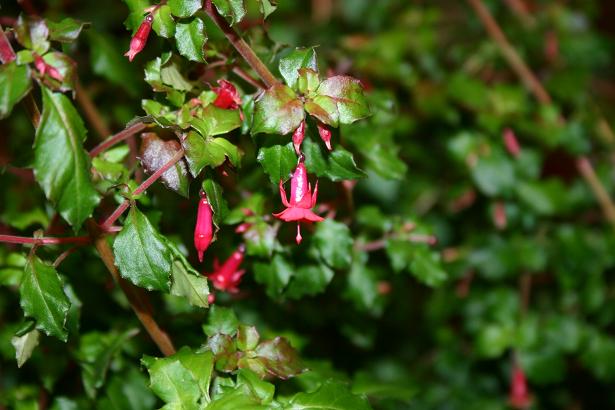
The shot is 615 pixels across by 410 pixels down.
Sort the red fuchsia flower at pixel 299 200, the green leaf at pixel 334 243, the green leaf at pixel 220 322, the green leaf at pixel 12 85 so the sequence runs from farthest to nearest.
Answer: the green leaf at pixel 334 243 → the green leaf at pixel 220 322 → the red fuchsia flower at pixel 299 200 → the green leaf at pixel 12 85

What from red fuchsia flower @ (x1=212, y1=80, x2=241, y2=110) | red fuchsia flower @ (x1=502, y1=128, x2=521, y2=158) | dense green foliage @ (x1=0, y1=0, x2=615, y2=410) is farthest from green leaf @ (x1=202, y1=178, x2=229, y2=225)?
red fuchsia flower @ (x1=502, y1=128, x2=521, y2=158)

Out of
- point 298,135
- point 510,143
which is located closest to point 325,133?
point 298,135

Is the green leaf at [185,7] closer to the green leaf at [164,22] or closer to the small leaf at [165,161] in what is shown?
the green leaf at [164,22]

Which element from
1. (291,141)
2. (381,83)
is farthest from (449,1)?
(291,141)

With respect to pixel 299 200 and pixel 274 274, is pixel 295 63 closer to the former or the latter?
pixel 299 200

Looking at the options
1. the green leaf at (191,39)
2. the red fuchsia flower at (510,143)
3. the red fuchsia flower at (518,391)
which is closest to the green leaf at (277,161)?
the green leaf at (191,39)

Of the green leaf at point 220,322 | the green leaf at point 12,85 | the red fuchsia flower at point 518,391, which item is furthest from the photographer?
the red fuchsia flower at point 518,391

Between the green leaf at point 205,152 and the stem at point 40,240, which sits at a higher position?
the green leaf at point 205,152
